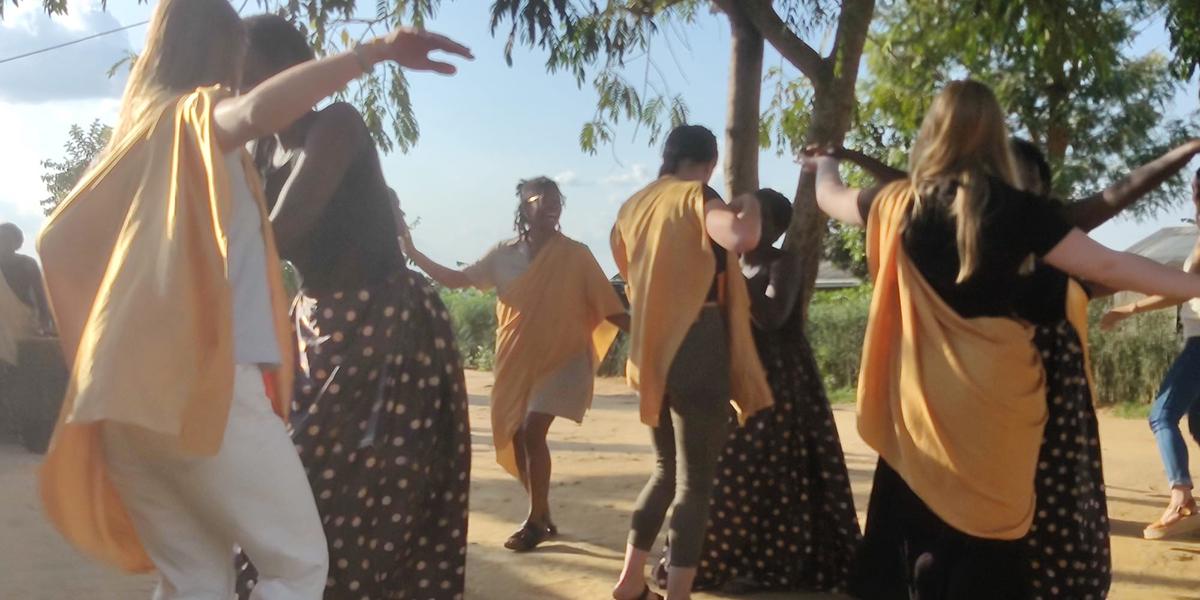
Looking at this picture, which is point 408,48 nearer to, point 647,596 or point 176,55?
point 176,55

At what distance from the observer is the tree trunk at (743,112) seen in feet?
23.9

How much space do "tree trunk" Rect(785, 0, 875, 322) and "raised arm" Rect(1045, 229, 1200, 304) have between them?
3462mm

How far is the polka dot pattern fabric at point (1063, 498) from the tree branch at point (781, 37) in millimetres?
3835

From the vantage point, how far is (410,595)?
344cm

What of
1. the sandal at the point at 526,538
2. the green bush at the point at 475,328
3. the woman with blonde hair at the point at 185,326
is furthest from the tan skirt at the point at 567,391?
the green bush at the point at 475,328

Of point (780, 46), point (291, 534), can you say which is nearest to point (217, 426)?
point (291, 534)

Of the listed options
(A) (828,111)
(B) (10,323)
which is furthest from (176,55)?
(B) (10,323)

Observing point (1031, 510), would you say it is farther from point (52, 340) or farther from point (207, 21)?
point (52, 340)

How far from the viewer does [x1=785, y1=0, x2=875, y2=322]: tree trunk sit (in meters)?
6.96

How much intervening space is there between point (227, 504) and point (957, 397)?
1.93 metres

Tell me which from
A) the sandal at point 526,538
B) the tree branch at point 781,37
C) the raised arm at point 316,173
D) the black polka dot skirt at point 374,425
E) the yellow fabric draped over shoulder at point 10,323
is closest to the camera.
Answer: the raised arm at point 316,173

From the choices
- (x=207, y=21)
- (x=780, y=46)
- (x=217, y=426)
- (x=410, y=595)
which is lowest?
(x=410, y=595)

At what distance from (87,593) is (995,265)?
375 cm

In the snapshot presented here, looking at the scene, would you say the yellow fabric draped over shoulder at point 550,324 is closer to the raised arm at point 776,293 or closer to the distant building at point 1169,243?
the raised arm at point 776,293
